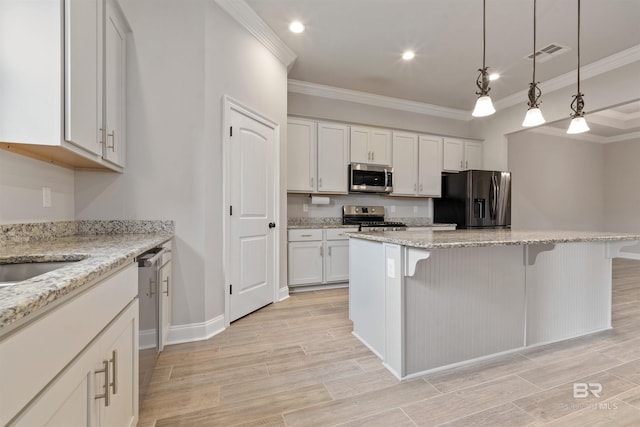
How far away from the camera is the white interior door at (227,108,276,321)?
2.61 meters

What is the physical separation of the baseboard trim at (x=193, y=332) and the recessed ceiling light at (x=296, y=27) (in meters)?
3.02

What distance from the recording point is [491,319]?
2002 mm

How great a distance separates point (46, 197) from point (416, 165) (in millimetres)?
4464

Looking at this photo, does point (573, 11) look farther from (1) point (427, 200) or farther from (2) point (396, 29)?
(1) point (427, 200)

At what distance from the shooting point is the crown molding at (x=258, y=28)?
2.53m

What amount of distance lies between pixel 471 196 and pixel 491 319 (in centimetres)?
284

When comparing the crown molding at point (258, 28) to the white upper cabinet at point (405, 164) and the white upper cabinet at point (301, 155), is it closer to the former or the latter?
the white upper cabinet at point (301, 155)

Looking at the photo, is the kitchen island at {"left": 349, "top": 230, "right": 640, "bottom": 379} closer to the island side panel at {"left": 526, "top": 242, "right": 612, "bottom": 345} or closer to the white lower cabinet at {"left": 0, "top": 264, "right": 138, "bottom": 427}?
the island side panel at {"left": 526, "top": 242, "right": 612, "bottom": 345}

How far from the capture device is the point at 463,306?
192cm

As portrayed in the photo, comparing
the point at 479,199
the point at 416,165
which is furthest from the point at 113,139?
the point at 479,199

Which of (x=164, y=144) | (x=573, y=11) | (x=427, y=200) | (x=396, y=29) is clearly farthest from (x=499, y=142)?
(x=164, y=144)

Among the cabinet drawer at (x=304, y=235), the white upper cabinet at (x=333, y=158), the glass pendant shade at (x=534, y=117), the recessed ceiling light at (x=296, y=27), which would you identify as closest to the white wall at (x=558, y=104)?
the glass pendant shade at (x=534, y=117)

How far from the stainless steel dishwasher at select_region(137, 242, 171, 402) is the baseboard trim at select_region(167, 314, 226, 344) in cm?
49

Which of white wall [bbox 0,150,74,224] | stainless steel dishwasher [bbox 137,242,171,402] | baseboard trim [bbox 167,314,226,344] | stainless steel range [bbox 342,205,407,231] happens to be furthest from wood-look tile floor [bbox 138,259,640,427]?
stainless steel range [bbox 342,205,407,231]
